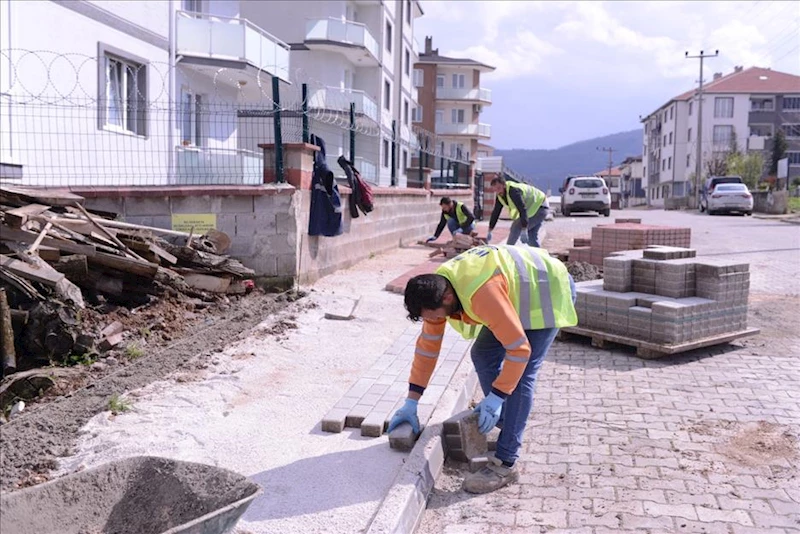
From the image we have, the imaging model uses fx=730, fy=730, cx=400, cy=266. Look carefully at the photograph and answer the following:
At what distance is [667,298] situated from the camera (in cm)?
690

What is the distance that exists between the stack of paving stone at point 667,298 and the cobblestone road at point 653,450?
28 centimetres

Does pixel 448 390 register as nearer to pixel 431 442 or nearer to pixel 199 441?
pixel 431 442

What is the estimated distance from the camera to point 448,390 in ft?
17.5

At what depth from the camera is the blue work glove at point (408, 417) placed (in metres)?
4.30

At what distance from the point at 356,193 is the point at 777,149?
64.4 metres

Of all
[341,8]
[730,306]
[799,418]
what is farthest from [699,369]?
[341,8]

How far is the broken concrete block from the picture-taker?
418 centimetres

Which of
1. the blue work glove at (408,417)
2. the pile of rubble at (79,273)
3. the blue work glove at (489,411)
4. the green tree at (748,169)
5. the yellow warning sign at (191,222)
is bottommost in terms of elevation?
the blue work glove at (408,417)

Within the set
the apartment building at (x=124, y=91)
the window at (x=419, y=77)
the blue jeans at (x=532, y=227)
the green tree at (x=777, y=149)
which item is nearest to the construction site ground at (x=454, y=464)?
the blue jeans at (x=532, y=227)

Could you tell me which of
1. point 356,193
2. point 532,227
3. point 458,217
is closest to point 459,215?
point 458,217

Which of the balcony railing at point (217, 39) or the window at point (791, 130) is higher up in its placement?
the window at point (791, 130)

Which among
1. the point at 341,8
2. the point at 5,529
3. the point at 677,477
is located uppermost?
the point at 341,8

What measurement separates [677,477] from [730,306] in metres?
3.38

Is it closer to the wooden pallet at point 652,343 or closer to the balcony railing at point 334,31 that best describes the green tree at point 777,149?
the balcony railing at point 334,31
